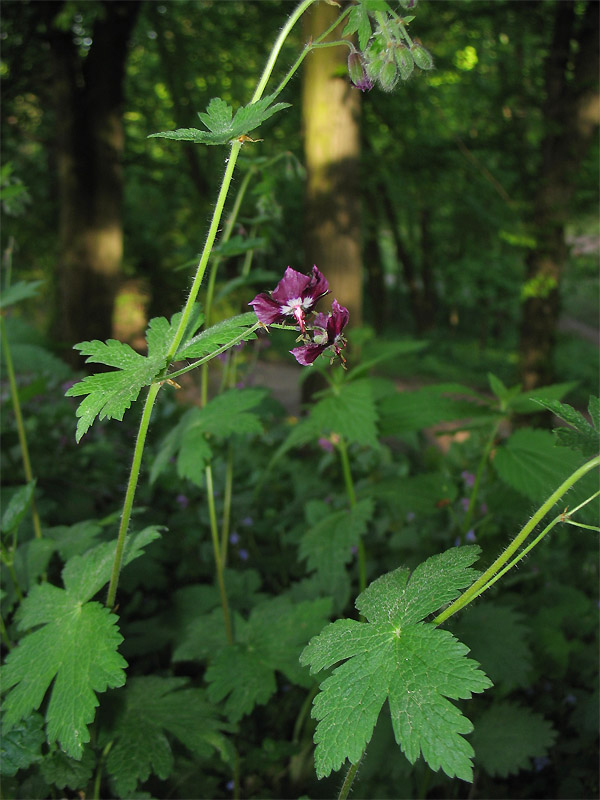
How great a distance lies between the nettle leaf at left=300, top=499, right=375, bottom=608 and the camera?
5.75ft

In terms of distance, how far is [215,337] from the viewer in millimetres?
1003

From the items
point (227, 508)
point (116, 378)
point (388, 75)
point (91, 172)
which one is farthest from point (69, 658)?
Result: point (91, 172)

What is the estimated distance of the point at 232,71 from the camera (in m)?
9.21

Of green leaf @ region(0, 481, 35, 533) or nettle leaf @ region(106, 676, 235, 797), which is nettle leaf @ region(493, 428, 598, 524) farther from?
green leaf @ region(0, 481, 35, 533)

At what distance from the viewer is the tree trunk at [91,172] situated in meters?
5.77

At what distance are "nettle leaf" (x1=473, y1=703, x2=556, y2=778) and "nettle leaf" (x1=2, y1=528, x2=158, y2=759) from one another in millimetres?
1086

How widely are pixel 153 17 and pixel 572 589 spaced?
26.5ft

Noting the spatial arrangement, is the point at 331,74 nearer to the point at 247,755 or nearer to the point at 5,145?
the point at 247,755

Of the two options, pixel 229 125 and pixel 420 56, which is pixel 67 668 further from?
pixel 420 56

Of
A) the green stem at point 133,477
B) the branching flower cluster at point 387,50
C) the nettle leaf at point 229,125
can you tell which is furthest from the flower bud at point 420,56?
the green stem at point 133,477

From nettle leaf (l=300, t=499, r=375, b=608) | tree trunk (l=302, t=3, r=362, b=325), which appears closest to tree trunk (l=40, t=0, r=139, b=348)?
tree trunk (l=302, t=3, r=362, b=325)

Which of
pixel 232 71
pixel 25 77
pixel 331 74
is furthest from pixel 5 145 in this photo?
pixel 331 74

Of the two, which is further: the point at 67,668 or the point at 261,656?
the point at 261,656

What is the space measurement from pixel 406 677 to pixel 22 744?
0.84m
